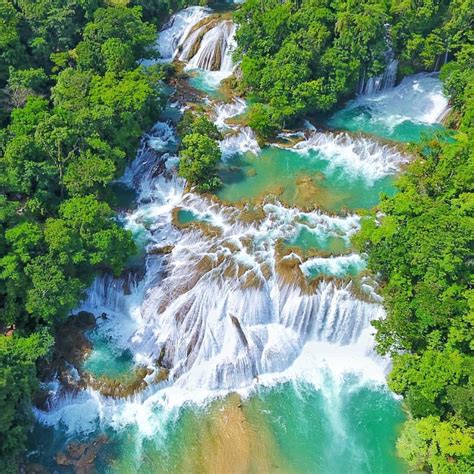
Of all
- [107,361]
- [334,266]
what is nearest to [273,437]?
[107,361]

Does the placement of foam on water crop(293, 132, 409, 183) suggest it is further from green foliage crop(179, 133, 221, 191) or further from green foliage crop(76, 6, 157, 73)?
green foliage crop(76, 6, 157, 73)

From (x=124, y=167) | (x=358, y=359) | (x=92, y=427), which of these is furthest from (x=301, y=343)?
(x=124, y=167)

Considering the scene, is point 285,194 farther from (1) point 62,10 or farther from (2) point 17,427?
(1) point 62,10

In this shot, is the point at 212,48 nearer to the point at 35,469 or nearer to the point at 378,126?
the point at 378,126

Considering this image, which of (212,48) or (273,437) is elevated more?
(212,48)

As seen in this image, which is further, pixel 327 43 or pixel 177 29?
pixel 177 29

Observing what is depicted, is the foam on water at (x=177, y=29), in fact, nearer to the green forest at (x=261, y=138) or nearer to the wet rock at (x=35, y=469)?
the green forest at (x=261, y=138)

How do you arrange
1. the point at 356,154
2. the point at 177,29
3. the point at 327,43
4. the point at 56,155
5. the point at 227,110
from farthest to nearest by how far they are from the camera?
1. the point at 177,29
2. the point at 327,43
3. the point at 227,110
4. the point at 356,154
5. the point at 56,155

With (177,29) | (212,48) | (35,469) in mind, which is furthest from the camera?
(177,29)
